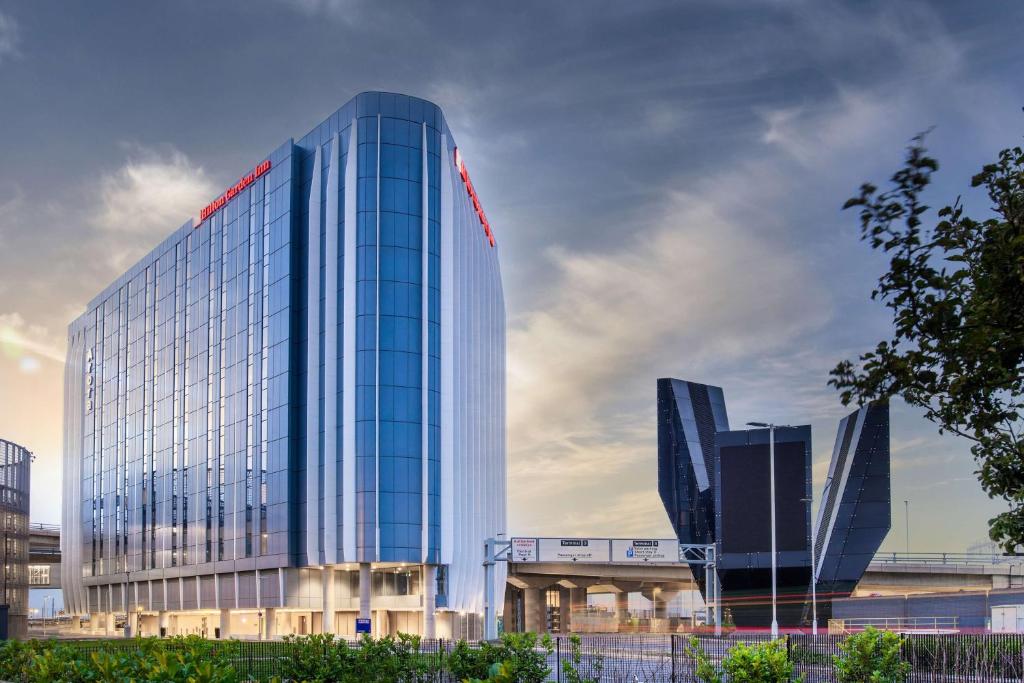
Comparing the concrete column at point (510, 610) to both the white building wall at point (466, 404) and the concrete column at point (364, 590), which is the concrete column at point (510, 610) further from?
the concrete column at point (364, 590)

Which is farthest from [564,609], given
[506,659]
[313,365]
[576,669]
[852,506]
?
[506,659]

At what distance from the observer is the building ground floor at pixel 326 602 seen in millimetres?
83875

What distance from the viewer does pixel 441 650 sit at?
30656mm

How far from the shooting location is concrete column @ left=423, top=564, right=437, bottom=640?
82625 millimetres

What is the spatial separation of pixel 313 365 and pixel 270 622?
22.8 m

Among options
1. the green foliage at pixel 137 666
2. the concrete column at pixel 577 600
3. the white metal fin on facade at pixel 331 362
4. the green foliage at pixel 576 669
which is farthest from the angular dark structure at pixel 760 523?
the green foliage at pixel 137 666

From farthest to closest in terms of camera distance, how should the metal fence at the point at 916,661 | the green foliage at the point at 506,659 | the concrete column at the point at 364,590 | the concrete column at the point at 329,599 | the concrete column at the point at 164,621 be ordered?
the concrete column at the point at 164,621 < the concrete column at the point at 329,599 < the concrete column at the point at 364,590 < the metal fence at the point at 916,661 < the green foliage at the point at 506,659

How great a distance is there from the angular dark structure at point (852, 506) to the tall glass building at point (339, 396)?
29113 millimetres

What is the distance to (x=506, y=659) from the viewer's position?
2436 cm

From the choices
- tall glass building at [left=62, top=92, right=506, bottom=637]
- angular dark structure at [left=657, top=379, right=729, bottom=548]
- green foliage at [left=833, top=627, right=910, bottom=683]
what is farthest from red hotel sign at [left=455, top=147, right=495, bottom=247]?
green foliage at [left=833, top=627, right=910, bottom=683]

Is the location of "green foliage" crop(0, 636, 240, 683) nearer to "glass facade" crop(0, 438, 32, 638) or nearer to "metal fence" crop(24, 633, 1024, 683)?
"metal fence" crop(24, 633, 1024, 683)

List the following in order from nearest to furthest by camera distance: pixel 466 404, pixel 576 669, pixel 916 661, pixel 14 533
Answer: pixel 576 669 → pixel 916 661 → pixel 466 404 → pixel 14 533

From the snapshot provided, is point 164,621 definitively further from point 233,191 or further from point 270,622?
point 233,191

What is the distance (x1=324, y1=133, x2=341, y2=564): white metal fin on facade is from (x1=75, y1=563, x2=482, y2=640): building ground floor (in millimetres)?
4153
